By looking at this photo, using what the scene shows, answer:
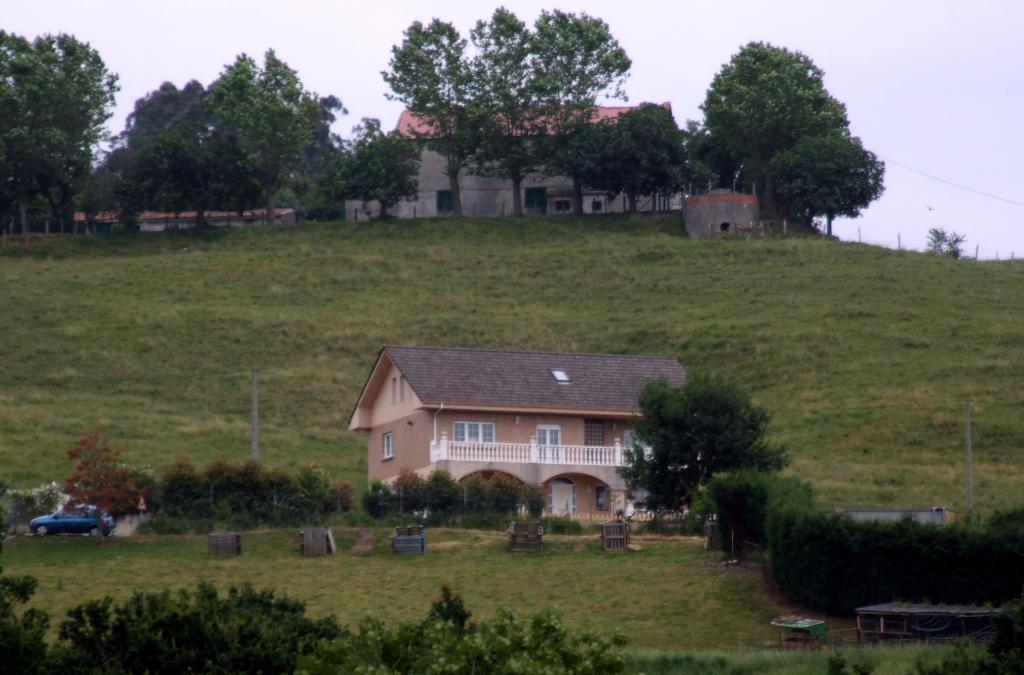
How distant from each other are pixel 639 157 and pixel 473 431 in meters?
57.2

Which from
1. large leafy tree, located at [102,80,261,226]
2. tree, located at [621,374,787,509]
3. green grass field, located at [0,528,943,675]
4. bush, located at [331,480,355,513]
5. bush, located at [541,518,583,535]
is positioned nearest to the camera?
green grass field, located at [0,528,943,675]

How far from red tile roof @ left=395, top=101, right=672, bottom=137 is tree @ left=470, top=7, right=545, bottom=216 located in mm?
4165

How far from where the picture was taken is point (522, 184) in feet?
405

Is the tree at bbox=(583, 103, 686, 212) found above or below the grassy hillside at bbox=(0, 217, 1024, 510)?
above

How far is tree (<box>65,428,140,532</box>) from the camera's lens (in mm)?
48000

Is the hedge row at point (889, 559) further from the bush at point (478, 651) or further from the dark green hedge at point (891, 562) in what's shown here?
the bush at point (478, 651)

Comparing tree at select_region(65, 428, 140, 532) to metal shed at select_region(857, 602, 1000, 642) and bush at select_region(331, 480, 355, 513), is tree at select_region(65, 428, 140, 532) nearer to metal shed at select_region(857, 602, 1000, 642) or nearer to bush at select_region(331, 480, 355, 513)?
bush at select_region(331, 480, 355, 513)

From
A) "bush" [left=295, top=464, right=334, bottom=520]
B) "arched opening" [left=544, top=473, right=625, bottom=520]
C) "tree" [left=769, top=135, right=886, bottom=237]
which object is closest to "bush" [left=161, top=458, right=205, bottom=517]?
"bush" [left=295, top=464, right=334, bottom=520]

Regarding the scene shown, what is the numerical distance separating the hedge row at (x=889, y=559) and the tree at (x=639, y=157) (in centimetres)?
7317

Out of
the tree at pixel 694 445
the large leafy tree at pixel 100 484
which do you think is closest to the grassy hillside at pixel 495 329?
the tree at pixel 694 445

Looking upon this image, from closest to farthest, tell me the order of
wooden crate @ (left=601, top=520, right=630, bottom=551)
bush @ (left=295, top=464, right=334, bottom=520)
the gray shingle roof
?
wooden crate @ (left=601, top=520, right=630, bottom=551) → bush @ (left=295, top=464, right=334, bottom=520) → the gray shingle roof

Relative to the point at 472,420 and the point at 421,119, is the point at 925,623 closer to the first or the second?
the point at 472,420

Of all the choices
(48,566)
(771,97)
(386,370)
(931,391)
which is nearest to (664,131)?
(771,97)

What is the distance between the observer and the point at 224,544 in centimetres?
4609
